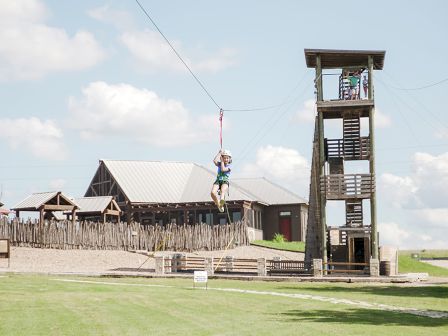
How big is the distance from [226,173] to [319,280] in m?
15.5

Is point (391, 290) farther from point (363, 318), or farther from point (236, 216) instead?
point (236, 216)

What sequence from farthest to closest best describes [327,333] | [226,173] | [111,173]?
[111,173] < [226,173] < [327,333]

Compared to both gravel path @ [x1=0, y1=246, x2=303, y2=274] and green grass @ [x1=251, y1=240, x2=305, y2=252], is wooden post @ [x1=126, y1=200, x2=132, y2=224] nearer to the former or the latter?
gravel path @ [x1=0, y1=246, x2=303, y2=274]

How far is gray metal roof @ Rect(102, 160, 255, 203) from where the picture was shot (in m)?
67.8

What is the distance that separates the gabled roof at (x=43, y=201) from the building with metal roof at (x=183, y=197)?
11137mm

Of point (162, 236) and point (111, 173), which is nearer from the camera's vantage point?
point (162, 236)

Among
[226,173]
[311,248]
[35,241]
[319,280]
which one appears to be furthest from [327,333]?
[35,241]

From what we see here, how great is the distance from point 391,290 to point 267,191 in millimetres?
42072

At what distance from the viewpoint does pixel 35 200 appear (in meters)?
56.1

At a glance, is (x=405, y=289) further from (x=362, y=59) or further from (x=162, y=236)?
(x=162, y=236)

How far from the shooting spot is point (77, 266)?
1889 inches

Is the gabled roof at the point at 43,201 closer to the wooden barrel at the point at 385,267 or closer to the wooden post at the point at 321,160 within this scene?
the wooden post at the point at 321,160

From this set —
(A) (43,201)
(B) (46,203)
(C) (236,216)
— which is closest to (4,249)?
(A) (43,201)

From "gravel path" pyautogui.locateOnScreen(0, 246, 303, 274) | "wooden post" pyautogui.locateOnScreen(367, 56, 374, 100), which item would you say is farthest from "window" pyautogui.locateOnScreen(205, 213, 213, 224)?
"wooden post" pyautogui.locateOnScreen(367, 56, 374, 100)
